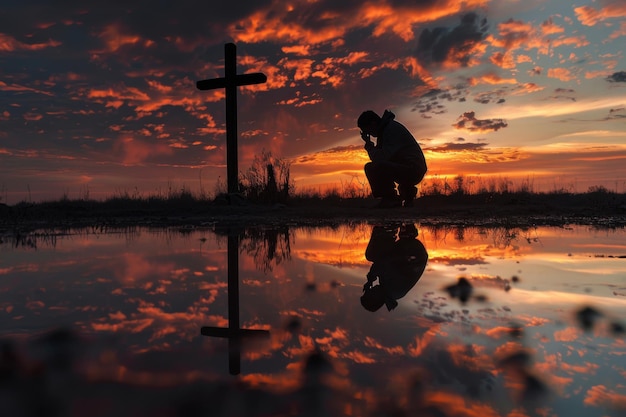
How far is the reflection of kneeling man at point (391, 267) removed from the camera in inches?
100

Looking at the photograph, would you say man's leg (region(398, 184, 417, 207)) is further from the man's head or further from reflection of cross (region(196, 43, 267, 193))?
reflection of cross (region(196, 43, 267, 193))

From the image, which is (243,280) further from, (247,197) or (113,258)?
(247,197)

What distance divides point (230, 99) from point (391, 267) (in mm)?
11176

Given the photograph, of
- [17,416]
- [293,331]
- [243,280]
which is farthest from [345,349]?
[243,280]

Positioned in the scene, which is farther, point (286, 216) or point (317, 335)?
point (286, 216)

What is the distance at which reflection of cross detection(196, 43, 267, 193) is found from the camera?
44.1ft

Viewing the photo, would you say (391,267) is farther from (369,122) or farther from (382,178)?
(369,122)

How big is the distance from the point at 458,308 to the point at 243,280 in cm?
149

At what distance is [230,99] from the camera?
13.5m

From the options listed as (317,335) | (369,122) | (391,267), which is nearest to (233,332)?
(317,335)

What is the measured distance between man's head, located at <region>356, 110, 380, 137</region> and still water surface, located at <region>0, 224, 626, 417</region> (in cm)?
718

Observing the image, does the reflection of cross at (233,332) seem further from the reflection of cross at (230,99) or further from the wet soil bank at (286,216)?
the reflection of cross at (230,99)

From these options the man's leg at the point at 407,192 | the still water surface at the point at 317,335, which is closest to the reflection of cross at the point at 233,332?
the still water surface at the point at 317,335

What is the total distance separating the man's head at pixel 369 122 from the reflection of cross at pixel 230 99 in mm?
4315
